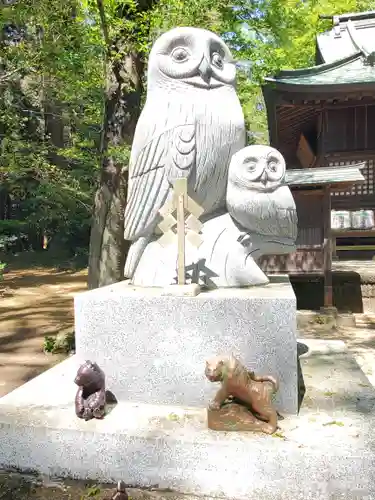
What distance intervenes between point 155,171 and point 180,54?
835 mm

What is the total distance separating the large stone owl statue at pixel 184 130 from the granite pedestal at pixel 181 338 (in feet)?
1.97

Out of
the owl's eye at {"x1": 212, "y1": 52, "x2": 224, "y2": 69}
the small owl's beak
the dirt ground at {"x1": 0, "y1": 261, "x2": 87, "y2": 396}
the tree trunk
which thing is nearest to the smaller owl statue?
the small owl's beak

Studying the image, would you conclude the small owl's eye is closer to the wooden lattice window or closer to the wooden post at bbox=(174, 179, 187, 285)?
the wooden post at bbox=(174, 179, 187, 285)

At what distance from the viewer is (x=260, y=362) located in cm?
245

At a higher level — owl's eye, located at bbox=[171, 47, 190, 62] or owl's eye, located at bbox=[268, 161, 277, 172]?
owl's eye, located at bbox=[171, 47, 190, 62]

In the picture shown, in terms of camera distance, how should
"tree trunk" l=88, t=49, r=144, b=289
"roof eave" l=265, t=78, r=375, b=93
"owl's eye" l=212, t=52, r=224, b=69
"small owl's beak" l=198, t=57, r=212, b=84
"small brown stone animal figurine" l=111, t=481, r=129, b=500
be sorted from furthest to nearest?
"roof eave" l=265, t=78, r=375, b=93, "tree trunk" l=88, t=49, r=144, b=289, "owl's eye" l=212, t=52, r=224, b=69, "small owl's beak" l=198, t=57, r=212, b=84, "small brown stone animal figurine" l=111, t=481, r=129, b=500

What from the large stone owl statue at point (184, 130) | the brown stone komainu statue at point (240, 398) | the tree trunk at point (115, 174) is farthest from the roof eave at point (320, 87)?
the brown stone komainu statue at point (240, 398)

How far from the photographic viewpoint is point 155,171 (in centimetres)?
282

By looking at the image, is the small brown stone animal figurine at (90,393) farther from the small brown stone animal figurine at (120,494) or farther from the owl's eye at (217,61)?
the owl's eye at (217,61)

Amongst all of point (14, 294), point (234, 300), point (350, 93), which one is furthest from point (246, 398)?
point (14, 294)

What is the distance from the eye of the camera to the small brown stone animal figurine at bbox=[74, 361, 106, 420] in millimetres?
2393

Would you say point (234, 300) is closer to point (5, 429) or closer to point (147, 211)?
point (147, 211)

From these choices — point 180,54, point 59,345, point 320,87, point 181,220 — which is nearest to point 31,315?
point 59,345

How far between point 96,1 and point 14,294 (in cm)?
721
